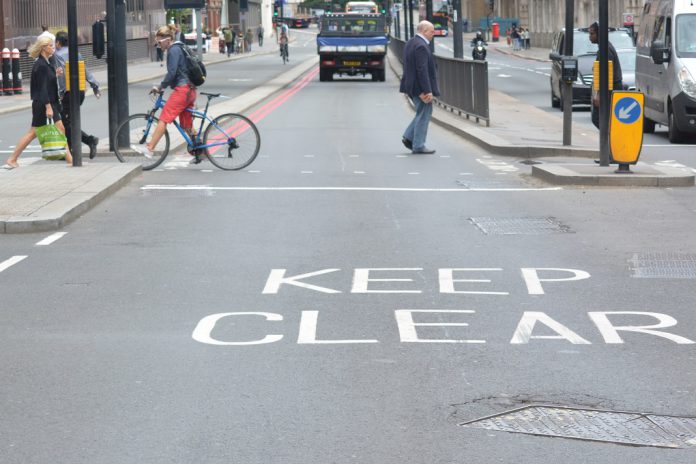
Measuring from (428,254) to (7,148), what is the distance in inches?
523

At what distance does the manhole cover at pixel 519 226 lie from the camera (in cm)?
1211

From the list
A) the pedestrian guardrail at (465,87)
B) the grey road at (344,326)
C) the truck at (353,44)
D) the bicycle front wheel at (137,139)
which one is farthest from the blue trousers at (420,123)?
the truck at (353,44)

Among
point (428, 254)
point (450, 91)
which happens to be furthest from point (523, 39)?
point (428, 254)

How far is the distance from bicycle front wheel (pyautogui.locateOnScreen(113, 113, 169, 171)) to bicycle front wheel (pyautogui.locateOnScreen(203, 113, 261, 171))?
26.3 inches

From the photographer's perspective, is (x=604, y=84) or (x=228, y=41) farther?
(x=228, y=41)

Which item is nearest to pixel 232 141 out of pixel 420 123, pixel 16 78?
pixel 420 123

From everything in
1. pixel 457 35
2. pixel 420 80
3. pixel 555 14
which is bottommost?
pixel 420 80

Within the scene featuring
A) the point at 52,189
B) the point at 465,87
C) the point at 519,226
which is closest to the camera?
the point at 519,226

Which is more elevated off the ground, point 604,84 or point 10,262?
point 604,84

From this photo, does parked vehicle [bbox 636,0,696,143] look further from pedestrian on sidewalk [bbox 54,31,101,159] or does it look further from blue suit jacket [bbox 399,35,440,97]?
pedestrian on sidewalk [bbox 54,31,101,159]

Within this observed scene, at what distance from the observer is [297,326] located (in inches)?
316

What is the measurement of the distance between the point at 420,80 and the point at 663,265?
10.0m

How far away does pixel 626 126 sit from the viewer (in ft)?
51.7

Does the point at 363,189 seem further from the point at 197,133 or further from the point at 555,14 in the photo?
the point at 555,14
